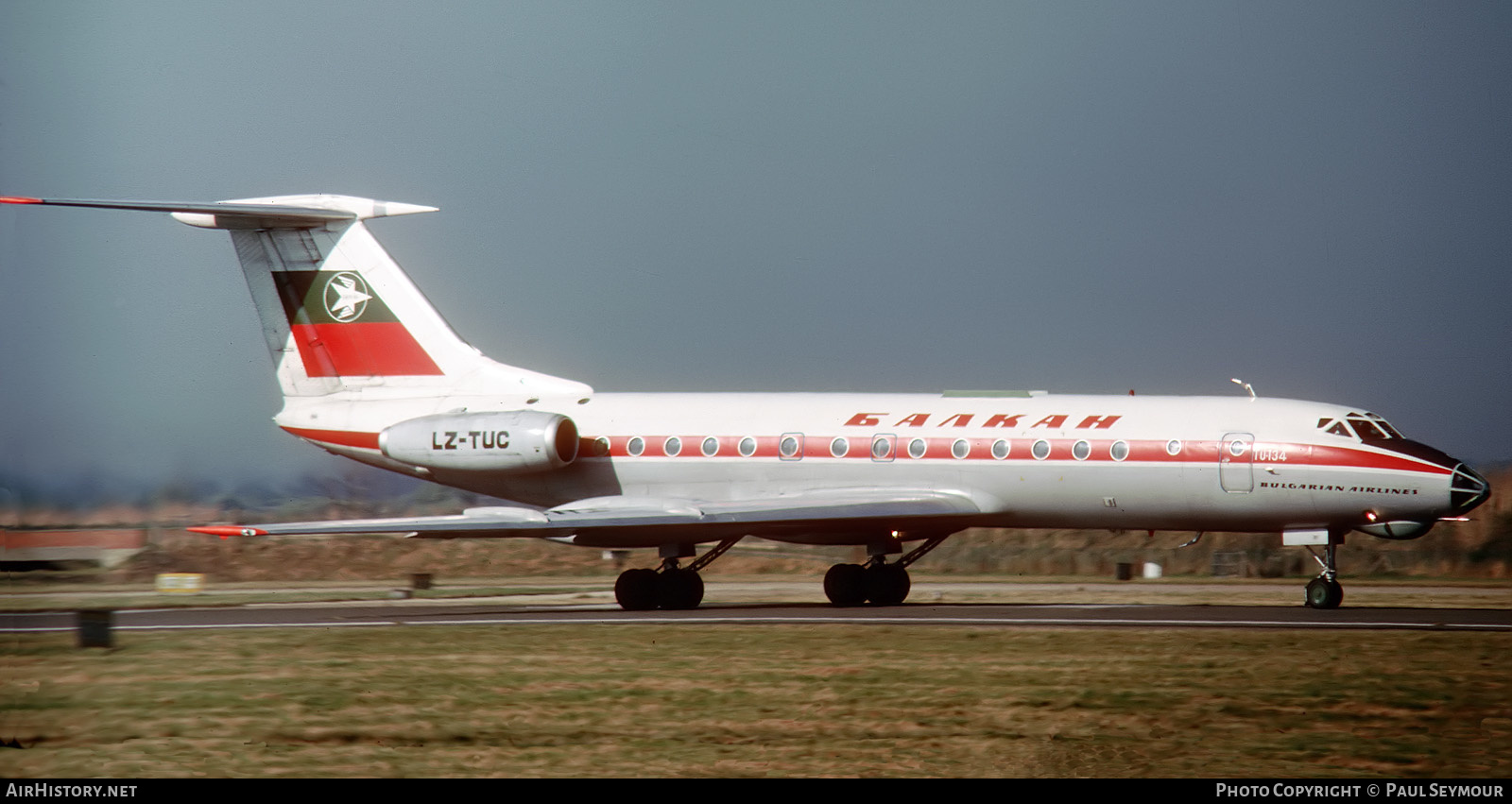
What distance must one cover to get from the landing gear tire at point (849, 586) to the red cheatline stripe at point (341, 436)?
342 inches

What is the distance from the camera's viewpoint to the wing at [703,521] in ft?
81.8

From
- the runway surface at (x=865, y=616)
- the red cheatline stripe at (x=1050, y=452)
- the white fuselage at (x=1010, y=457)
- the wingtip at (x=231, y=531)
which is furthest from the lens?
the white fuselage at (x=1010, y=457)

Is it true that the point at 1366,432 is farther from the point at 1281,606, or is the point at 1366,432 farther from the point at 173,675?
the point at 173,675

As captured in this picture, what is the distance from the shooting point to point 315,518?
1205 inches

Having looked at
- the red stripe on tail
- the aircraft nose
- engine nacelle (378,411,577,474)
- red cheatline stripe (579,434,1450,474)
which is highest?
the red stripe on tail

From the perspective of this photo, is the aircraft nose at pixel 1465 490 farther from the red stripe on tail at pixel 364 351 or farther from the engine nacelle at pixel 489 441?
the red stripe on tail at pixel 364 351

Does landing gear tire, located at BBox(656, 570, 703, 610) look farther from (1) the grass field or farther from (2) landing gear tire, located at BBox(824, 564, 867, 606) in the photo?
(1) the grass field

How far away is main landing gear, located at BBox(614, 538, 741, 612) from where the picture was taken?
26844mm

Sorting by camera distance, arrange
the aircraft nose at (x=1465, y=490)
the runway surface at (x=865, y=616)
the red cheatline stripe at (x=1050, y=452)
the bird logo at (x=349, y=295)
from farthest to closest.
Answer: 1. the bird logo at (x=349, y=295)
2. the red cheatline stripe at (x=1050, y=452)
3. the aircraft nose at (x=1465, y=490)
4. the runway surface at (x=865, y=616)

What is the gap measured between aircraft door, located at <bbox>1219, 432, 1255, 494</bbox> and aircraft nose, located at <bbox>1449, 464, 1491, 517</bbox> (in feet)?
8.94

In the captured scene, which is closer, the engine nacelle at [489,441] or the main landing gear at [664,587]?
the main landing gear at [664,587]

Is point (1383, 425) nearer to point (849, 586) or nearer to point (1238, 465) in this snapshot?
point (1238, 465)
